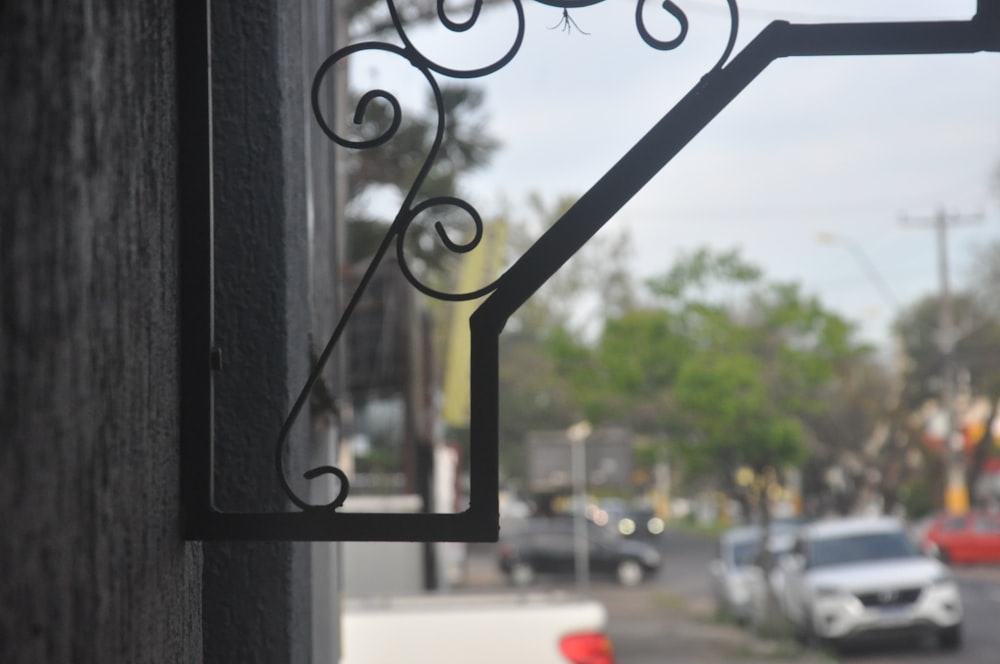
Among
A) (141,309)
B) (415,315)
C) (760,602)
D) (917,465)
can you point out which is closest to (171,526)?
(141,309)

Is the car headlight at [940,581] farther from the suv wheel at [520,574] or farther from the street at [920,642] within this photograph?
the suv wheel at [520,574]

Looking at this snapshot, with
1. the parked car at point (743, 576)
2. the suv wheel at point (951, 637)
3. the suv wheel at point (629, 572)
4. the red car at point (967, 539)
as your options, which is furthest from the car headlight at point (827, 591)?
the red car at point (967, 539)

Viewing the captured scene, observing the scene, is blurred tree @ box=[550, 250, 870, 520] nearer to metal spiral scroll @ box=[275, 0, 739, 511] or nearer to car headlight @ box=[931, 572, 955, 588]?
car headlight @ box=[931, 572, 955, 588]

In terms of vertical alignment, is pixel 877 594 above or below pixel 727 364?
below

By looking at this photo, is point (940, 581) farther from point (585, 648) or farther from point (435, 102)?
point (435, 102)

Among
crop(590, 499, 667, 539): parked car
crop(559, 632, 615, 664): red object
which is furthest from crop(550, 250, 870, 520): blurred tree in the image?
crop(590, 499, 667, 539): parked car

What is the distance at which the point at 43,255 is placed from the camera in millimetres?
1417

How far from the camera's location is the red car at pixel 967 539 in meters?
36.8

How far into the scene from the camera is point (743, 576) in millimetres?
23469

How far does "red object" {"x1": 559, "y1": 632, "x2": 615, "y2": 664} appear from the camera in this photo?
7066 mm

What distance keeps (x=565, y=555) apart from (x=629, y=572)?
164 centimetres

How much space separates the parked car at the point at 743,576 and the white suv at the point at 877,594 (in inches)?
52.1

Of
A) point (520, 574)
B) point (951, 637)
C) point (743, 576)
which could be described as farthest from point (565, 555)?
point (951, 637)

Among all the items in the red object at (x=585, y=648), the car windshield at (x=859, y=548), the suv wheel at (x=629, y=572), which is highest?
the red object at (x=585, y=648)
